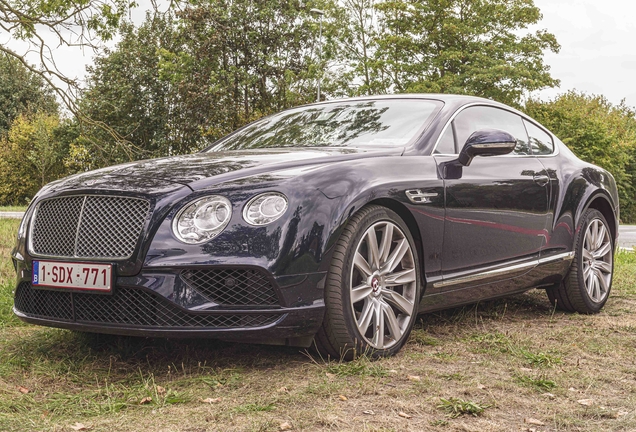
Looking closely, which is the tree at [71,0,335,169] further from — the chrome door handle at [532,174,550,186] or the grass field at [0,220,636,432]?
the grass field at [0,220,636,432]

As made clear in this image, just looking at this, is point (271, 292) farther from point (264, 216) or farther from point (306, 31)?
point (306, 31)

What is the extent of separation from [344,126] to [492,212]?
1.06 meters

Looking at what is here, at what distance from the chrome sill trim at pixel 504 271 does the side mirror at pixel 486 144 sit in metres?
0.68

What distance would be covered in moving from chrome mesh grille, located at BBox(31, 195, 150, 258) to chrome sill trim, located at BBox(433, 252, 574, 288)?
174 cm

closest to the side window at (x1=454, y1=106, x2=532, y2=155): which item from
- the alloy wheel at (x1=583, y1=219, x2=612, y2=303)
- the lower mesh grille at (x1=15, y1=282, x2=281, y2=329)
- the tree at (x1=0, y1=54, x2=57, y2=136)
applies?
the alloy wheel at (x1=583, y1=219, x2=612, y2=303)

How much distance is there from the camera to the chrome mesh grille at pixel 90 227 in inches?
137

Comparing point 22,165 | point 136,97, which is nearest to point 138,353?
point 136,97

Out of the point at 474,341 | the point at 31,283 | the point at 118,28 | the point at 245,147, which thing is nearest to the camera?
the point at 31,283

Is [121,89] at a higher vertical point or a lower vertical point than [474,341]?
higher

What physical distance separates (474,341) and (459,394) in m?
1.20

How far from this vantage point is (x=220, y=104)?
2944 cm

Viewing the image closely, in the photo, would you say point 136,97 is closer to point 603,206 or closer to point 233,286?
point 603,206

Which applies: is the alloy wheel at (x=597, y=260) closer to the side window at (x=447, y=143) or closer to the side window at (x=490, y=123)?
the side window at (x=490, y=123)

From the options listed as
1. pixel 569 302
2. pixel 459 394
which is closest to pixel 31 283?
pixel 459 394
